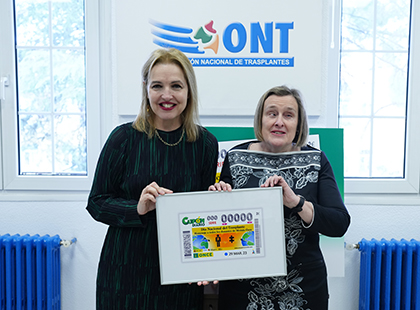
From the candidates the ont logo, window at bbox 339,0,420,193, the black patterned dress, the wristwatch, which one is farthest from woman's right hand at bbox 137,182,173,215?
window at bbox 339,0,420,193

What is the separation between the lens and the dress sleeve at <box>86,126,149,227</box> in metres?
1.24

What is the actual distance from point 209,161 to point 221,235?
0.28 m

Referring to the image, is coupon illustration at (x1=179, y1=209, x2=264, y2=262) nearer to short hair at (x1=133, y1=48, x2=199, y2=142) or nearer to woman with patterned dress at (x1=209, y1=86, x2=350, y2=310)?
woman with patterned dress at (x1=209, y1=86, x2=350, y2=310)

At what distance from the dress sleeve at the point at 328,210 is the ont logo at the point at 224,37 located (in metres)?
1.06

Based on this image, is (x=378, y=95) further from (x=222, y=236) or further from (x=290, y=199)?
(x=222, y=236)

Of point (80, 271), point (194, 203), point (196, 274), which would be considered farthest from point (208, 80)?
point (80, 271)

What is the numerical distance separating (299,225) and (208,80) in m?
1.20

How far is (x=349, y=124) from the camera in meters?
2.40

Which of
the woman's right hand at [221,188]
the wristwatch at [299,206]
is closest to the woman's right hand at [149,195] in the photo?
the woman's right hand at [221,188]

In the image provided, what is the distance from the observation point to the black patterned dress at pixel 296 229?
128 cm

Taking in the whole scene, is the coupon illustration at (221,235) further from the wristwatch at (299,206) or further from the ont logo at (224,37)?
the ont logo at (224,37)

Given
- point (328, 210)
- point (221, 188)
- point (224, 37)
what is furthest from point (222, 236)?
point (224, 37)

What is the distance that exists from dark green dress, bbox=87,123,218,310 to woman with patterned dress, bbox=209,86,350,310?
17 cm

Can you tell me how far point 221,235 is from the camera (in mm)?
1231
